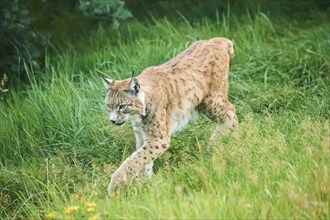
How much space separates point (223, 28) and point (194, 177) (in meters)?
4.56

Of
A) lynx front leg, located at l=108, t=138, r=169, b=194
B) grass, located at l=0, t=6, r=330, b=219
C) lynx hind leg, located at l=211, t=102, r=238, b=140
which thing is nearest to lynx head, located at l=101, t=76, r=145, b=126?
lynx front leg, located at l=108, t=138, r=169, b=194

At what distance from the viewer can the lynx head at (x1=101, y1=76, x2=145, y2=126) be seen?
21.6 feet

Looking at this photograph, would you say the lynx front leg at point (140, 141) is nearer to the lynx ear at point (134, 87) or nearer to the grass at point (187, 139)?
the grass at point (187, 139)

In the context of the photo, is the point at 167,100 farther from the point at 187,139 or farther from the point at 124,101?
the point at 124,101

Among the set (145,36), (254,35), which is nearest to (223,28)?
(254,35)

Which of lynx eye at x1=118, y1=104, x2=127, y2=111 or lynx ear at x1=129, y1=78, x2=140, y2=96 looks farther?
lynx eye at x1=118, y1=104, x2=127, y2=111

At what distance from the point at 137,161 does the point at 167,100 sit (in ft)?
2.57

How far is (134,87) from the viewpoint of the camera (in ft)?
21.5

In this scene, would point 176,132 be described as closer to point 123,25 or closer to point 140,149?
point 140,149

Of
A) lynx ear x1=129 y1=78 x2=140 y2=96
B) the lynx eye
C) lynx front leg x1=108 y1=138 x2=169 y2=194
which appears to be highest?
lynx ear x1=129 y1=78 x2=140 y2=96

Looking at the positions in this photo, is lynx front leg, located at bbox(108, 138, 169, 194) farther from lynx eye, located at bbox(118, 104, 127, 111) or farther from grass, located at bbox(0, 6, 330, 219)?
lynx eye, located at bbox(118, 104, 127, 111)

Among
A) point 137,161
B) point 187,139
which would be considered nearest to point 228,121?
point 187,139

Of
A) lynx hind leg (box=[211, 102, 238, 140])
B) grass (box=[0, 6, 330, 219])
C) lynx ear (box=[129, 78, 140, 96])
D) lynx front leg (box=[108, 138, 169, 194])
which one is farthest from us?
lynx hind leg (box=[211, 102, 238, 140])

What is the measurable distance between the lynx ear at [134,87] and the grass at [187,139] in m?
0.68
